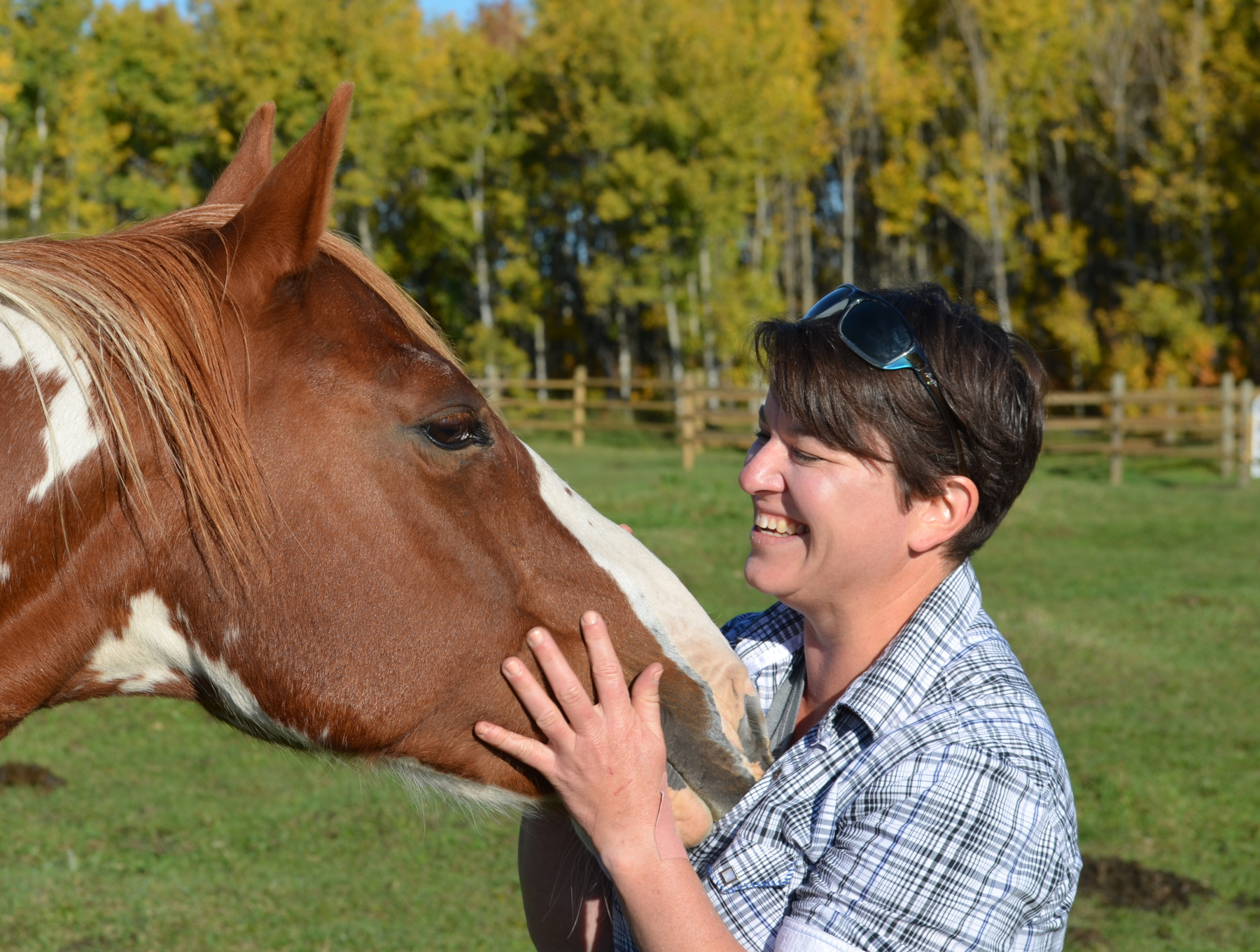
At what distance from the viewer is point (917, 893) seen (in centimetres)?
134

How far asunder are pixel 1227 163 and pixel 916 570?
1051 inches

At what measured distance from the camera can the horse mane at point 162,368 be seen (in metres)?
1.38

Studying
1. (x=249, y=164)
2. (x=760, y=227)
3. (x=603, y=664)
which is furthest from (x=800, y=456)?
(x=760, y=227)

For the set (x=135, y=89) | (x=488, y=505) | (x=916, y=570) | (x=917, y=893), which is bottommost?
(x=917, y=893)

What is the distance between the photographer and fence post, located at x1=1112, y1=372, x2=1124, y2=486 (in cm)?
1738

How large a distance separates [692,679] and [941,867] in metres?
0.41

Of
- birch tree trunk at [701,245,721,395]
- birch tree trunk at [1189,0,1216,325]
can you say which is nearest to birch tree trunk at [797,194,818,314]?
birch tree trunk at [701,245,721,395]

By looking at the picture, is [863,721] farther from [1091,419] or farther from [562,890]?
[1091,419]

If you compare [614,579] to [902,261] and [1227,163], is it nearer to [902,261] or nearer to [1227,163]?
[1227,163]

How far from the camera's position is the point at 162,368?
139cm

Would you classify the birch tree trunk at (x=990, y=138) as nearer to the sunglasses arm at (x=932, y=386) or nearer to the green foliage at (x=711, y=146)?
the green foliage at (x=711, y=146)

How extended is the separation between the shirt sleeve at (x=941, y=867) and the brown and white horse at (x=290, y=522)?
23 cm

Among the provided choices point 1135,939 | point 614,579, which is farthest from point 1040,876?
point 1135,939

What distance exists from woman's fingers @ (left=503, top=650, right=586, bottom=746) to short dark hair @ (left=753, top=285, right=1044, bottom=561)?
0.55 meters
